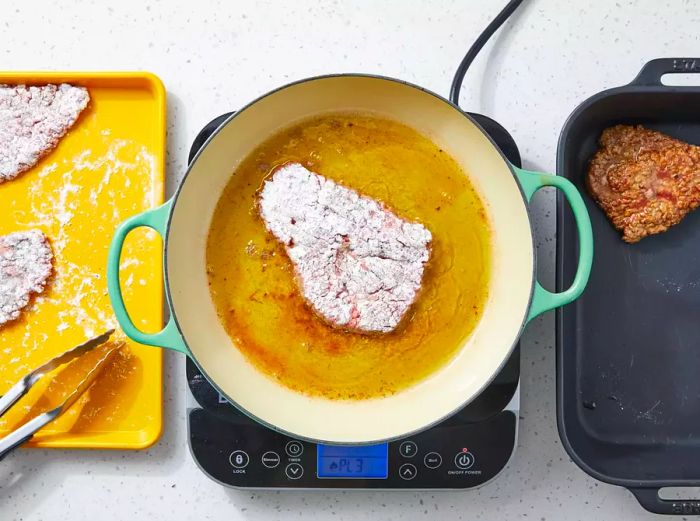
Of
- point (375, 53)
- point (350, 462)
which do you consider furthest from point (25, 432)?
point (375, 53)

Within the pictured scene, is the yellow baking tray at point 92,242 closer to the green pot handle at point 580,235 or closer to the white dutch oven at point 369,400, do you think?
the white dutch oven at point 369,400

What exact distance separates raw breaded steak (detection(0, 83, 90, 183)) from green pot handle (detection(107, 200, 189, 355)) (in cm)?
24

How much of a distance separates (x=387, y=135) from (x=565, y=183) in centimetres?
24

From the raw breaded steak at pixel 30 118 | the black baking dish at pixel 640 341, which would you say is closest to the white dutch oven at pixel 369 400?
the black baking dish at pixel 640 341

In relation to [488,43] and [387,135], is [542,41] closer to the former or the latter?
[488,43]

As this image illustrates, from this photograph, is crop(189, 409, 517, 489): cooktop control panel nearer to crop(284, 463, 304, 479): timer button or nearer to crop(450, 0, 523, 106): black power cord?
crop(284, 463, 304, 479): timer button

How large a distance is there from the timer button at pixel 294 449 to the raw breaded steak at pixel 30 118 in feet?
1.66

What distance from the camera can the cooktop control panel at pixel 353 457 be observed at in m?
0.88

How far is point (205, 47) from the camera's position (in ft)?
3.07

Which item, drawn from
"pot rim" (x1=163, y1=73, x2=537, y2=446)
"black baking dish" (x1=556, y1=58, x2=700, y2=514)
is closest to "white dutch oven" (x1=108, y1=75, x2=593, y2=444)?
"pot rim" (x1=163, y1=73, x2=537, y2=446)

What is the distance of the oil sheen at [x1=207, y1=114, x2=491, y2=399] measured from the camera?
0.87 meters

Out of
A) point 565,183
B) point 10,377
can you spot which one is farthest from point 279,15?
point 10,377

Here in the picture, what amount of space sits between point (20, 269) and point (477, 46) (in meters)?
0.67

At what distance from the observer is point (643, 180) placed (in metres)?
0.90
